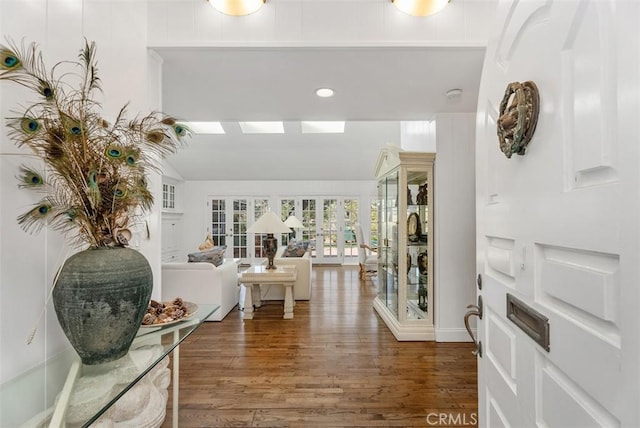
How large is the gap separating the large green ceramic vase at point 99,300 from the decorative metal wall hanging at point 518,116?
1.29 m

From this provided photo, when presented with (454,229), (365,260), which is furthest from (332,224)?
(454,229)

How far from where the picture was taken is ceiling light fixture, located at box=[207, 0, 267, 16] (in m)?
1.81

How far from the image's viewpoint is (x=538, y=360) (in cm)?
77

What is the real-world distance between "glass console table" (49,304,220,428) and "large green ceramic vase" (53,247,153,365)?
4cm

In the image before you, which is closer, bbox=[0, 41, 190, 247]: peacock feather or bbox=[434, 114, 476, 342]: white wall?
bbox=[0, 41, 190, 247]: peacock feather

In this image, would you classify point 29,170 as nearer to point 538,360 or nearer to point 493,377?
point 538,360

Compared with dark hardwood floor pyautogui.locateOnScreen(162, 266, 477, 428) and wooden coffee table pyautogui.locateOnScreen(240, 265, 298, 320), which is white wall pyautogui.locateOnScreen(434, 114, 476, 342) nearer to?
dark hardwood floor pyautogui.locateOnScreen(162, 266, 477, 428)

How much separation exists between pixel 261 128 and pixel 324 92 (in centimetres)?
431

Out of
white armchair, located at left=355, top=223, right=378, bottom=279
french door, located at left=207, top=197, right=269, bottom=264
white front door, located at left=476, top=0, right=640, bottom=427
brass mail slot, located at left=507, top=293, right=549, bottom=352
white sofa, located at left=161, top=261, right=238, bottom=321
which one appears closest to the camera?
white front door, located at left=476, top=0, right=640, bottom=427

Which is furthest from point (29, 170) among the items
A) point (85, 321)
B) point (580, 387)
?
point (580, 387)

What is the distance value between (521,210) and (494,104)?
0.43 m

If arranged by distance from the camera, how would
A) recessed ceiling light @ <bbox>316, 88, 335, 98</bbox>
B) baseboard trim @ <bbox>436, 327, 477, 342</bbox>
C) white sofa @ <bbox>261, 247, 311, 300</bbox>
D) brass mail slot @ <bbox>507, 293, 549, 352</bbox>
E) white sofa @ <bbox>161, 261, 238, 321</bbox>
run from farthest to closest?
1. white sofa @ <bbox>261, 247, 311, 300</bbox>
2. white sofa @ <bbox>161, 261, 238, 321</bbox>
3. baseboard trim @ <bbox>436, 327, 477, 342</bbox>
4. recessed ceiling light @ <bbox>316, 88, 335, 98</bbox>
5. brass mail slot @ <bbox>507, 293, 549, 352</bbox>

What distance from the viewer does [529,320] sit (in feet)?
2.62

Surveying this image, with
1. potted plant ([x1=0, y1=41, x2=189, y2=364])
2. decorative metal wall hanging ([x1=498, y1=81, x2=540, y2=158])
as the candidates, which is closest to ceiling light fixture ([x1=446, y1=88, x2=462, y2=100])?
decorative metal wall hanging ([x1=498, y1=81, x2=540, y2=158])
